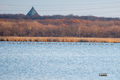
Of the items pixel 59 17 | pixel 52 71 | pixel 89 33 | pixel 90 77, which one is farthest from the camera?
pixel 59 17

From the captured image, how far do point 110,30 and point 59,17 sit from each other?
3661 centimetres

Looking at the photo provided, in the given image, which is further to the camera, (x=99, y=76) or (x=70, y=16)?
(x=70, y=16)

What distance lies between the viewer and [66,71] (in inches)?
643

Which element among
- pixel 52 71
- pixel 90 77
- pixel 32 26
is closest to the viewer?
pixel 90 77

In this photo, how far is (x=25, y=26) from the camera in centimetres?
5881

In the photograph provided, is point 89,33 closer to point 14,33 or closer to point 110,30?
point 110,30

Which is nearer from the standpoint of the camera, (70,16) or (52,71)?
(52,71)

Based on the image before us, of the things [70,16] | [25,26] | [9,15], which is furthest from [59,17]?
[25,26]

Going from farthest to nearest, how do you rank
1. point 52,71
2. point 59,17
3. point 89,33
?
point 59,17 → point 89,33 → point 52,71

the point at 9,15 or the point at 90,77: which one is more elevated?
the point at 9,15

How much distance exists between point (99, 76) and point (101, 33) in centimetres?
4088

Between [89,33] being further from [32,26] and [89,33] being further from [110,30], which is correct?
[32,26]

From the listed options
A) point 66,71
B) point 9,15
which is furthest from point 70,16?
point 66,71

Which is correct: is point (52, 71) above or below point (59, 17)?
below
